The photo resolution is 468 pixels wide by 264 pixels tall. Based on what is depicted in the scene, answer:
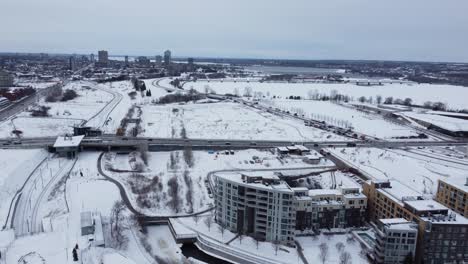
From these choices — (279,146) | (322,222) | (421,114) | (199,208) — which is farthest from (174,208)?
(421,114)

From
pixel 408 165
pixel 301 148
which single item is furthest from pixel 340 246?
pixel 408 165

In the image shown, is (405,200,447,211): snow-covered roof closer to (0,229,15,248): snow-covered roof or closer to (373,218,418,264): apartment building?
(373,218,418,264): apartment building

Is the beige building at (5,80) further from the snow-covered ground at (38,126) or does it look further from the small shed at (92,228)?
the small shed at (92,228)

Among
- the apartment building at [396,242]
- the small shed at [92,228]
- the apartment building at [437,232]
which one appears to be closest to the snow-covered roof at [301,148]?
the apartment building at [437,232]

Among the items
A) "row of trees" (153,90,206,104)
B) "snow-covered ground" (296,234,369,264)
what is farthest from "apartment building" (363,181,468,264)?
"row of trees" (153,90,206,104)

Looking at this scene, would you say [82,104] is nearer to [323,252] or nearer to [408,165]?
[408,165]
